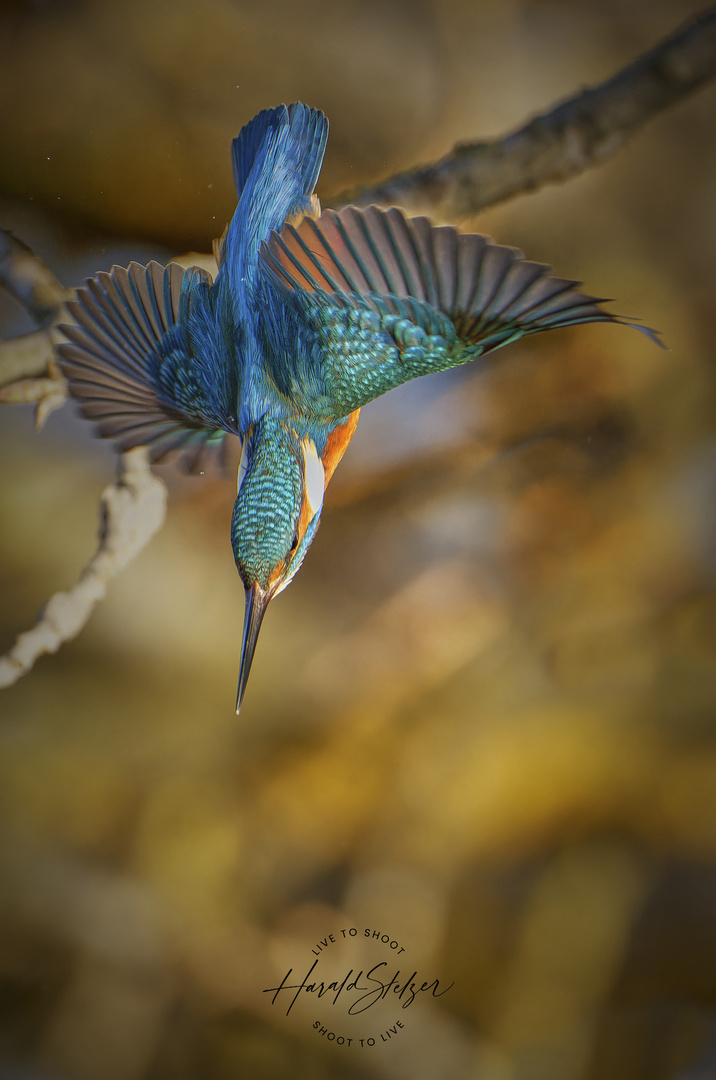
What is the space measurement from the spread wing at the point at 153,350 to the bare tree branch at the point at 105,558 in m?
0.15

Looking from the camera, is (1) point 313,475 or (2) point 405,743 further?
(2) point 405,743

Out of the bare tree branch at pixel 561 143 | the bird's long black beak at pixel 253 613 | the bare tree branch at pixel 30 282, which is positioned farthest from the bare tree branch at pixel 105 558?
the bare tree branch at pixel 561 143

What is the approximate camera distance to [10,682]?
1176 millimetres

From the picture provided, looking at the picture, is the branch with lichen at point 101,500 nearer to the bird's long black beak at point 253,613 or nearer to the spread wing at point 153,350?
the spread wing at point 153,350

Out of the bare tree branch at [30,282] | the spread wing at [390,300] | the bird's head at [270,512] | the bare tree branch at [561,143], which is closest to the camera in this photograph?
the spread wing at [390,300]

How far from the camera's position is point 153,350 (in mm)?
948

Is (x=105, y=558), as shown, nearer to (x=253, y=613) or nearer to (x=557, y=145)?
(x=253, y=613)

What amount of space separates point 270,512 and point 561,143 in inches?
26.1

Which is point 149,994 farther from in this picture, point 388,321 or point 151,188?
point 151,188

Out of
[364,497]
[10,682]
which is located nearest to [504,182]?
[364,497]

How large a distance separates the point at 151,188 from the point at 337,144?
273 millimetres

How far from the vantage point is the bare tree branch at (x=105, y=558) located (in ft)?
3.81
